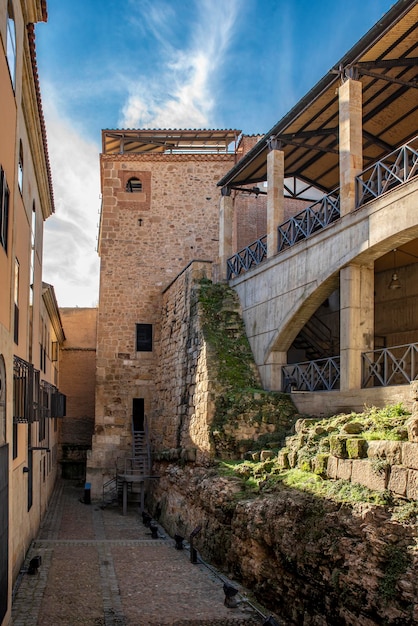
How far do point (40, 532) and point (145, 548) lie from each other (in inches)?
133

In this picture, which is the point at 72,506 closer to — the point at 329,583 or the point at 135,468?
the point at 135,468

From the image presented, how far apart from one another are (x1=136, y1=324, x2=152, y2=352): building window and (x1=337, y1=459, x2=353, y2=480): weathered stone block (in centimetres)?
1495

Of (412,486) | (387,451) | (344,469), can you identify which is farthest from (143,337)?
(412,486)

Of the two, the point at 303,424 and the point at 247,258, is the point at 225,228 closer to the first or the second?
the point at 247,258

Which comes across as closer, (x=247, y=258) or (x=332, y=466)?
(x=332, y=466)

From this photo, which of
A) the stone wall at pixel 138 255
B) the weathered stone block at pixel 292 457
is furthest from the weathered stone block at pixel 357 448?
the stone wall at pixel 138 255

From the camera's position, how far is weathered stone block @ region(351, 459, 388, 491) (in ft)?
28.6

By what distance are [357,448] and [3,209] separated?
6.05 metres

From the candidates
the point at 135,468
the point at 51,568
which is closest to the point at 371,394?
the point at 51,568

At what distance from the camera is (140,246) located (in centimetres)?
2492

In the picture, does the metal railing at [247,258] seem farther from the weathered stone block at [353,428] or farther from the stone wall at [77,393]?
the stone wall at [77,393]

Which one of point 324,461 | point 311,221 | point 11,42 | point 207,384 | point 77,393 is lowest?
point 77,393

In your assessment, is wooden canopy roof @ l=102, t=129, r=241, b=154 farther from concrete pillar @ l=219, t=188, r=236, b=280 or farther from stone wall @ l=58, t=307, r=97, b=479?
stone wall @ l=58, t=307, r=97, b=479

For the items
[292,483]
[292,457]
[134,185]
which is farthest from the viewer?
[134,185]
